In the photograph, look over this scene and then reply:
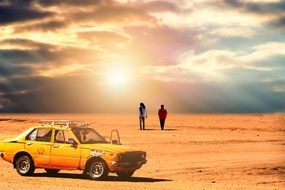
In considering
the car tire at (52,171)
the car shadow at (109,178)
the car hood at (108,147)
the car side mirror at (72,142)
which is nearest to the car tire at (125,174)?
the car shadow at (109,178)

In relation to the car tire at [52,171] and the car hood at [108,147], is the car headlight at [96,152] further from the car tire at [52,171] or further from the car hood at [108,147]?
the car tire at [52,171]

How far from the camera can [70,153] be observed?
2050 cm

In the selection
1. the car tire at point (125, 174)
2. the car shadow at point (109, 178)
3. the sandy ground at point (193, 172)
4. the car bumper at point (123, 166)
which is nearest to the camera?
the sandy ground at point (193, 172)

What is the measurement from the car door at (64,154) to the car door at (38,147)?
0.23 metres

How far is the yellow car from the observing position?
65.5 ft

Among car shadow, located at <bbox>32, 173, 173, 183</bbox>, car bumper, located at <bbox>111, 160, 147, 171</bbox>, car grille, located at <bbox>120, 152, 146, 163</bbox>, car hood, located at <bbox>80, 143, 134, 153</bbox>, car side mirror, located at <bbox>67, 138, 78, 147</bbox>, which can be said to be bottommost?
car shadow, located at <bbox>32, 173, 173, 183</bbox>

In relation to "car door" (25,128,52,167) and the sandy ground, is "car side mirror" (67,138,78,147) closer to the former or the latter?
"car door" (25,128,52,167)

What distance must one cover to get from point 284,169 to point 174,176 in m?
4.73

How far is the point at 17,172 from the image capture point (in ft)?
72.4

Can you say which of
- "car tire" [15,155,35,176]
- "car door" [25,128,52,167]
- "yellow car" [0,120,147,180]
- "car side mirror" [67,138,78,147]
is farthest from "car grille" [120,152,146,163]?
"car tire" [15,155,35,176]

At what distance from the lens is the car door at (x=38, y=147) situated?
69.2 feet

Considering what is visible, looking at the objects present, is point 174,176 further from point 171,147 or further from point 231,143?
point 231,143

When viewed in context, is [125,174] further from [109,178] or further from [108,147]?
[108,147]

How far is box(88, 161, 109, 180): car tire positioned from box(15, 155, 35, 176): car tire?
2216 mm
